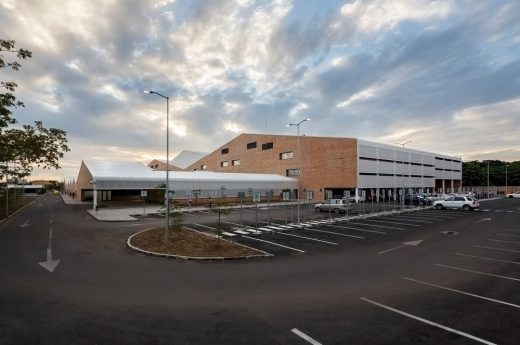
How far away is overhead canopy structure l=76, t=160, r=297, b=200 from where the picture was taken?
46.4 metres

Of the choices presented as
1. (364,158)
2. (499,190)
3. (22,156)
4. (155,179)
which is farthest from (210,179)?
(499,190)

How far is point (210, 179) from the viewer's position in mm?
56781

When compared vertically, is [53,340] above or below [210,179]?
below

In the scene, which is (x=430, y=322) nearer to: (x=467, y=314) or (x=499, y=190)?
(x=467, y=314)

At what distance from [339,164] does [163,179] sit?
32.4 m

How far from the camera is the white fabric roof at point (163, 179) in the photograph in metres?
46.6

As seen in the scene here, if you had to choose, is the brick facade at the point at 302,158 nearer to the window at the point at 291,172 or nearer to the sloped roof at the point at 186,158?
the window at the point at 291,172

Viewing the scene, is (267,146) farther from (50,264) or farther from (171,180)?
(50,264)

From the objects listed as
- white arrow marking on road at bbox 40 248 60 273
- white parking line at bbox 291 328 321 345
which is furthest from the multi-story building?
white parking line at bbox 291 328 321 345

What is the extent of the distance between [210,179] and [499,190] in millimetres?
96031

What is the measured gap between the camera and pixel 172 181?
51.1 metres

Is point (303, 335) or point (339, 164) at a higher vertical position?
point (339, 164)

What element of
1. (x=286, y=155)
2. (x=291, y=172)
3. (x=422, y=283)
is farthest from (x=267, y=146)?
(x=422, y=283)

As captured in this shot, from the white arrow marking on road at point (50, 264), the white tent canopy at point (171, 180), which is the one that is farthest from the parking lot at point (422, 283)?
the white tent canopy at point (171, 180)
